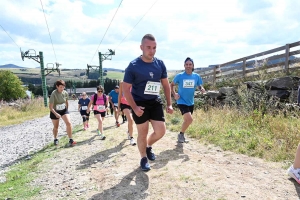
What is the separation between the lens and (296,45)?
28.8 feet

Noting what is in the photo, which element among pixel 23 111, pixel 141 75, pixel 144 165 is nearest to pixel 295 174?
pixel 144 165

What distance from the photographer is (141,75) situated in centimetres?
350

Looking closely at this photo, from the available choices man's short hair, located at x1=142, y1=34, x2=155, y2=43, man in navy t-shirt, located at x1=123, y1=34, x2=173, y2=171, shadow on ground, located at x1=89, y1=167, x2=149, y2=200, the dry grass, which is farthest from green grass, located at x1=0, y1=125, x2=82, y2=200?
the dry grass

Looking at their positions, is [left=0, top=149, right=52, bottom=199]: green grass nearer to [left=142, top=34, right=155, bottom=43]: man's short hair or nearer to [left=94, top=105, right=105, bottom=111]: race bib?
[left=94, top=105, right=105, bottom=111]: race bib

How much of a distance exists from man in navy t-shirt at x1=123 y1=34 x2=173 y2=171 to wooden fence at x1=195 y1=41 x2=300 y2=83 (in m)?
7.25

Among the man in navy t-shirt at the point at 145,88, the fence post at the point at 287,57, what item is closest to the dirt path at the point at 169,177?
the man in navy t-shirt at the point at 145,88

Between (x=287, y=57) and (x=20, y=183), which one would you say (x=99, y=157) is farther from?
(x=287, y=57)

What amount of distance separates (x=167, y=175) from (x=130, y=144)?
8.08 feet

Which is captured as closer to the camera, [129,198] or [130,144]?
[129,198]

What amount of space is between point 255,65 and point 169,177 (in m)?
7.73

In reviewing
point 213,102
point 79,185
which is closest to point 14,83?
point 213,102

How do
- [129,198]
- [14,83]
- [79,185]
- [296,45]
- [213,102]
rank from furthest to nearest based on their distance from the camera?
1. [14,83]
2. [213,102]
3. [296,45]
4. [79,185]
5. [129,198]

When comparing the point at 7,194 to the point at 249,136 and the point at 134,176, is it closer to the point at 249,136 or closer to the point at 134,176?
the point at 134,176

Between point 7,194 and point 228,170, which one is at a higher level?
point 228,170
